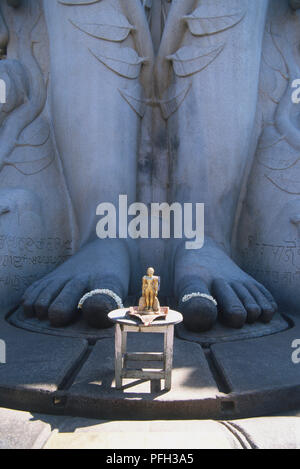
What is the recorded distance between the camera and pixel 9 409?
106 centimetres

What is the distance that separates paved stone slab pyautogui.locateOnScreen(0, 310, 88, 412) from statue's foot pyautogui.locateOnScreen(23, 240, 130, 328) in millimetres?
109

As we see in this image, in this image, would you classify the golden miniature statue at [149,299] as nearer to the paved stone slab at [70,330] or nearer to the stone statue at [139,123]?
the paved stone slab at [70,330]

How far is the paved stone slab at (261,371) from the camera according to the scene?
109 centimetres

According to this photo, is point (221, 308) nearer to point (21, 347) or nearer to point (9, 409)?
point (21, 347)

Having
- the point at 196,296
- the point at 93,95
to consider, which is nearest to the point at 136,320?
the point at 196,296

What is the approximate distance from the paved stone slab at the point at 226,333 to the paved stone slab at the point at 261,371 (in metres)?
0.05

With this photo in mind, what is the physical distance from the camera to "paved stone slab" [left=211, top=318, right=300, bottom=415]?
1.09 meters

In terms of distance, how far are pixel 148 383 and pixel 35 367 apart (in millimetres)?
349

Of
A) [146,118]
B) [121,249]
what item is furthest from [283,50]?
[121,249]

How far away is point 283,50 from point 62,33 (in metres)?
1.32

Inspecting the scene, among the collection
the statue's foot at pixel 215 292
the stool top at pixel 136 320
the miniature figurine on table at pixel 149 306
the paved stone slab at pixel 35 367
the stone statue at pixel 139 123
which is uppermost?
the stone statue at pixel 139 123

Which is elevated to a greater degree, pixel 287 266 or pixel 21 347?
pixel 287 266

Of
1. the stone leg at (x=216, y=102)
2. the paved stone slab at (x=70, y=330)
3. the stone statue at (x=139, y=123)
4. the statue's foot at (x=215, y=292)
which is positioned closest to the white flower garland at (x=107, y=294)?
the paved stone slab at (x=70, y=330)

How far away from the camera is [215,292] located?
1714mm
